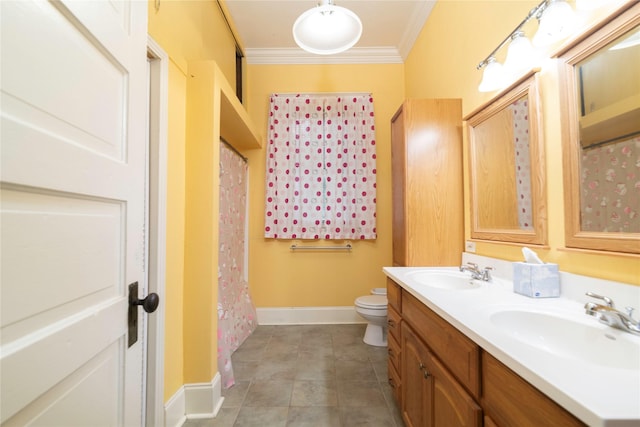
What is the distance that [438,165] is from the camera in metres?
1.75

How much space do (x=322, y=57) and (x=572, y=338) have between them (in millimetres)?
2961

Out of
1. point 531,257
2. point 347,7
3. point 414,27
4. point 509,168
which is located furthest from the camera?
point 414,27

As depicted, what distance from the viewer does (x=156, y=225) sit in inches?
48.8

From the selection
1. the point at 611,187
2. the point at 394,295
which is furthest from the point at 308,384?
the point at 611,187

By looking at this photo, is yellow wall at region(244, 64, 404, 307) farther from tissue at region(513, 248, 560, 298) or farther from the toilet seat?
tissue at region(513, 248, 560, 298)

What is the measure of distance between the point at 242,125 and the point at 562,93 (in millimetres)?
2017

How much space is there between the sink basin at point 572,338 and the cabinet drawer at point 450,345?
12 cm

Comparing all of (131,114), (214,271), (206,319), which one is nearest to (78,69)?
(131,114)

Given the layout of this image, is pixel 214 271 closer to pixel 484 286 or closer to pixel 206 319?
pixel 206 319

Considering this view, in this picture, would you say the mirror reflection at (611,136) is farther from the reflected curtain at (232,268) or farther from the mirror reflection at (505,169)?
the reflected curtain at (232,268)

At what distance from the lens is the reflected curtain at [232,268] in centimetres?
180

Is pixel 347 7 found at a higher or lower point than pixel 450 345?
higher

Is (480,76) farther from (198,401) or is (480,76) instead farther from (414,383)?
(198,401)

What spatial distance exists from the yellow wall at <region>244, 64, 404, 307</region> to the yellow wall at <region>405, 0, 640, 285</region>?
58 cm
